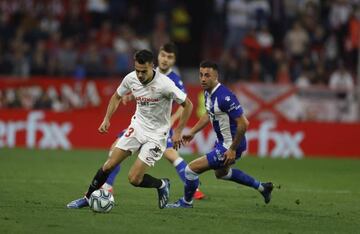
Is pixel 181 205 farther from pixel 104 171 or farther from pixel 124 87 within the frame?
pixel 124 87

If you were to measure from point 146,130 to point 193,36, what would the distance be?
49.8 feet

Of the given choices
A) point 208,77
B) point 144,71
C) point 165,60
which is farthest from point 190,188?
point 165,60

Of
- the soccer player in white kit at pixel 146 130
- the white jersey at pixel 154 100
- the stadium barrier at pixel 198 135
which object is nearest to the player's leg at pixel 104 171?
the soccer player in white kit at pixel 146 130

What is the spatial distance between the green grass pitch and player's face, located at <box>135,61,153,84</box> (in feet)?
5.30

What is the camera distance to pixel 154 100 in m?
10.6

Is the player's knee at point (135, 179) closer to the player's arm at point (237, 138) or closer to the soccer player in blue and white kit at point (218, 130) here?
the soccer player in blue and white kit at point (218, 130)

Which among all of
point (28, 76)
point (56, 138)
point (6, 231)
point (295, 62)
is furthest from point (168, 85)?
point (295, 62)

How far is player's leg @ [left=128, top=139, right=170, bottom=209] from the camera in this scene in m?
10.4

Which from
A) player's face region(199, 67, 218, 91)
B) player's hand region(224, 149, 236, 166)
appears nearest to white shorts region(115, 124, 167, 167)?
player's hand region(224, 149, 236, 166)

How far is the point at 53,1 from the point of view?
2348 centimetres

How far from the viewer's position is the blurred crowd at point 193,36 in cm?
2228

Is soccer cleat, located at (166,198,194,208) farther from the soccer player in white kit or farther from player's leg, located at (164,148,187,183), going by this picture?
player's leg, located at (164,148,187,183)

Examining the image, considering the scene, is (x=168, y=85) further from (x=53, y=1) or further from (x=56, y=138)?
(x=53, y=1)

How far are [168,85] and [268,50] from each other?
13466 millimetres
